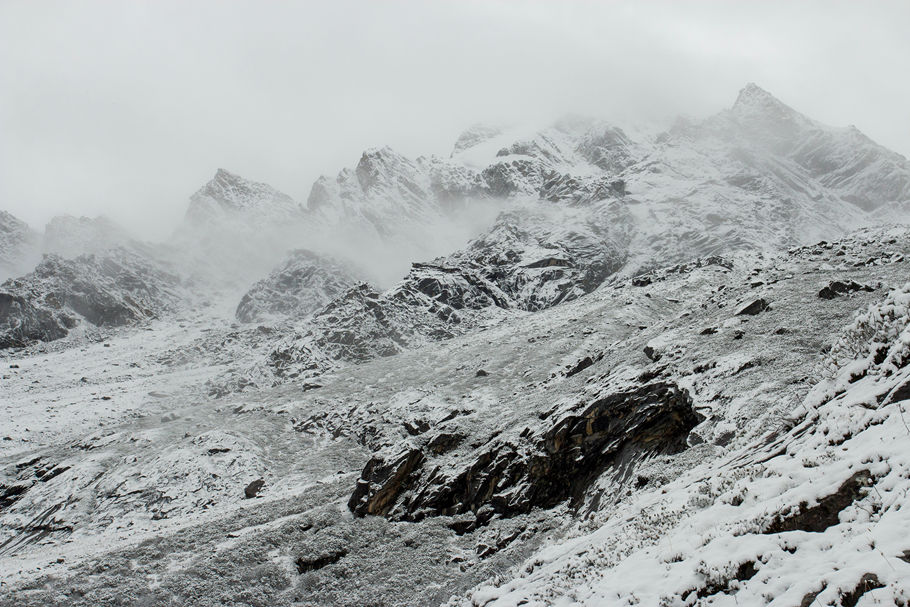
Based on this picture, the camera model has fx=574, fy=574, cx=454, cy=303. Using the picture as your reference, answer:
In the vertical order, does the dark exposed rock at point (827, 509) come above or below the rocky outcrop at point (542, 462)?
above

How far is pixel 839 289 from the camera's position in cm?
4144

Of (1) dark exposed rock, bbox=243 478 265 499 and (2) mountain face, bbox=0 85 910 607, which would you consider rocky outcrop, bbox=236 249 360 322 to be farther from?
(1) dark exposed rock, bbox=243 478 265 499

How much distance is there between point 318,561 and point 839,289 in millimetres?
39363

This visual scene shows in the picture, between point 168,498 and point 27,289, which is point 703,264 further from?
point 27,289

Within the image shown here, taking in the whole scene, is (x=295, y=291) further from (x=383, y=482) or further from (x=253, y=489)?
(x=383, y=482)

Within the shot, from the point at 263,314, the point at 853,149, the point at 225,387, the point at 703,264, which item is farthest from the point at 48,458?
the point at 853,149

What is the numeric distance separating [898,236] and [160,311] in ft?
622

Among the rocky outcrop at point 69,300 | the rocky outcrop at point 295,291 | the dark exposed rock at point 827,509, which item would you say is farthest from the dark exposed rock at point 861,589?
the rocky outcrop at point 69,300

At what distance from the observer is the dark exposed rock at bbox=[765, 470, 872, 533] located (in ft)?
30.2

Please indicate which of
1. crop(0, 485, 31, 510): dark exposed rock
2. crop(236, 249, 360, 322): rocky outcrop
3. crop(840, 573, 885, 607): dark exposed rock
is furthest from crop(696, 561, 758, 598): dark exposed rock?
crop(236, 249, 360, 322): rocky outcrop

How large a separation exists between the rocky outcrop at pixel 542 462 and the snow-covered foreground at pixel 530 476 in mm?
329

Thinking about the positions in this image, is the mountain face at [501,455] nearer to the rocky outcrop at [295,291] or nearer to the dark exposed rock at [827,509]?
the dark exposed rock at [827,509]

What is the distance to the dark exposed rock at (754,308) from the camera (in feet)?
135

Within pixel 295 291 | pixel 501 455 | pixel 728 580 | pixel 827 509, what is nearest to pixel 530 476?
pixel 501 455
